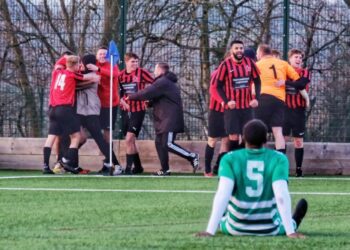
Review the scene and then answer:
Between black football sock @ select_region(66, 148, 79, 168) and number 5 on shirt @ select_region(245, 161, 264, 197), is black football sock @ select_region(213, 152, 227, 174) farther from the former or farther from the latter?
number 5 on shirt @ select_region(245, 161, 264, 197)

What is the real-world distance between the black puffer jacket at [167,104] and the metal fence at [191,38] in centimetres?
Result: 80

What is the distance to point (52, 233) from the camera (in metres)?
9.67

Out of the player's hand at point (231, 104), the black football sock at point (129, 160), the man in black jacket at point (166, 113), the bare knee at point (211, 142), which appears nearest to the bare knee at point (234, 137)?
the player's hand at point (231, 104)

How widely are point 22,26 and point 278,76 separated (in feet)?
15.8

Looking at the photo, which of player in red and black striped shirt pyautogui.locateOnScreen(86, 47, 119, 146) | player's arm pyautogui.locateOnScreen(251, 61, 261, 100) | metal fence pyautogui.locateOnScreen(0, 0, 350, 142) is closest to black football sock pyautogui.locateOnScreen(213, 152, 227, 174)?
player's arm pyautogui.locateOnScreen(251, 61, 261, 100)

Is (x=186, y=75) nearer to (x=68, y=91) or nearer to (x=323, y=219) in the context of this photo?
(x=68, y=91)

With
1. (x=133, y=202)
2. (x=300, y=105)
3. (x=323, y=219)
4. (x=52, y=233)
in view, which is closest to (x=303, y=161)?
(x=300, y=105)

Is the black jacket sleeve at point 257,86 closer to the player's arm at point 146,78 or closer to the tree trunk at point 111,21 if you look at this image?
the player's arm at point 146,78

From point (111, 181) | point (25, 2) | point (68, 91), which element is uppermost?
point (25, 2)

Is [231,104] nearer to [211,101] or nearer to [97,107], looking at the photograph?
[211,101]

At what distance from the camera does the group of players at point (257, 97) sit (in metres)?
17.5

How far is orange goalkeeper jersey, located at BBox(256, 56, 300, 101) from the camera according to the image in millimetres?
18031

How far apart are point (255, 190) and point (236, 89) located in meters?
A: 8.55

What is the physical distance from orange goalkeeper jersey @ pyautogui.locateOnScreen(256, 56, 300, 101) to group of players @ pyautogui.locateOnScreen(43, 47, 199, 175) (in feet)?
4.99
